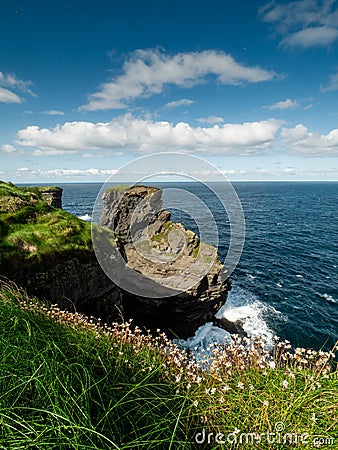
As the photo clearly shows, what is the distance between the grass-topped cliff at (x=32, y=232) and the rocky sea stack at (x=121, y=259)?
0.03m

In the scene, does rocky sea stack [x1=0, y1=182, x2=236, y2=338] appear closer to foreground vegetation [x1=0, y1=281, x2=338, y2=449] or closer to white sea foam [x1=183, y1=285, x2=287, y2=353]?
white sea foam [x1=183, y1=285, x2=287, y2=353]

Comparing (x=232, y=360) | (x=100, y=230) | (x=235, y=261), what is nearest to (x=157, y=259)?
(x=100, y=230)

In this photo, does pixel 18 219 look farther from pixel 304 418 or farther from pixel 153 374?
pixel 304 418

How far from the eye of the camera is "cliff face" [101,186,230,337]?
23203 millimetres

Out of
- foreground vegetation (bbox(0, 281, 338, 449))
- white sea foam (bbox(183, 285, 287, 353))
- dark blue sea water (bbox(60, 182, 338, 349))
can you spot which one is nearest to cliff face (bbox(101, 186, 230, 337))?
white sea foam (bbox(183, 285, 287, 353))

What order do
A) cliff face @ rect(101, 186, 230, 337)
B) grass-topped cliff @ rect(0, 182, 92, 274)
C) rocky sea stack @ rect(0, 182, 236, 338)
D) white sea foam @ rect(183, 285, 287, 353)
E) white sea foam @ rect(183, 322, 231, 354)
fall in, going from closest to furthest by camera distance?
grass-topped cliff @ rect(0, 182, 92, 274) < rocky sea stack @ rect(0, 182, 236, 338) < white sea foam @ rect(183, 322, 231, 354) < white sea foam @ rect(183, 285, 287, 353) < cliff face @ rect(101, 186, 230, 337)

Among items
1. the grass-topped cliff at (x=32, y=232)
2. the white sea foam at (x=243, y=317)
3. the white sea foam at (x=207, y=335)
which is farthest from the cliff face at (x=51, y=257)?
the white sea foam at (x=243, y=317)

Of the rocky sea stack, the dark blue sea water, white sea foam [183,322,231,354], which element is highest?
the rocky sea stack

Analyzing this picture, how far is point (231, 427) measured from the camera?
8.98 ft

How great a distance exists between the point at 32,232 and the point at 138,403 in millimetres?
9927

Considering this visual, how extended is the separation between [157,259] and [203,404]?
24.9m

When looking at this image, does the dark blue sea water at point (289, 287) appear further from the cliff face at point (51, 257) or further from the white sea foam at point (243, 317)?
the cliff face at point (51, 257)

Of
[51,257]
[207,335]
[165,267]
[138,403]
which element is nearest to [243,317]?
[207,335]

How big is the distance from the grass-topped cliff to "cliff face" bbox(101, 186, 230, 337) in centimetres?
607
